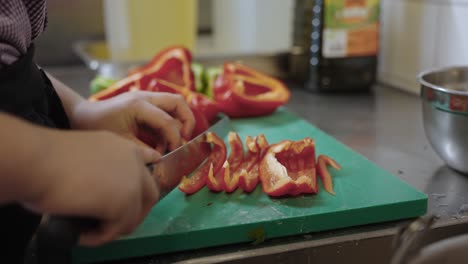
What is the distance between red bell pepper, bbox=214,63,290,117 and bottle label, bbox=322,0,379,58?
0.18 metres

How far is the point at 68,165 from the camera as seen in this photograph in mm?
421

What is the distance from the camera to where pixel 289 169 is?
718 mm

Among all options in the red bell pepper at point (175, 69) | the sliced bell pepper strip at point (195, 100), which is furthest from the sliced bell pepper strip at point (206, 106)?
the red bell pepper at point (175, 69)

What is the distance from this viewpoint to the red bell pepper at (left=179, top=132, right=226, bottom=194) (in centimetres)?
66

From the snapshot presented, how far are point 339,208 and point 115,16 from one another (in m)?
1.66

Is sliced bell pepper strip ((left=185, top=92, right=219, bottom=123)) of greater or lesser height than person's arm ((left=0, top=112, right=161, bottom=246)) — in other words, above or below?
below

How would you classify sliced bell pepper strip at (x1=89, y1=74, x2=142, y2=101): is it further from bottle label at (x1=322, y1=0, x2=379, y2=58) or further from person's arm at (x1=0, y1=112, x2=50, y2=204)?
person's arm at (x1=0, y1=112, x2=50, y2=204)

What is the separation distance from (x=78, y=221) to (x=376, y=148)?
0.54 meters

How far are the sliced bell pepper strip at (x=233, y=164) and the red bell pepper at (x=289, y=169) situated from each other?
33 mm

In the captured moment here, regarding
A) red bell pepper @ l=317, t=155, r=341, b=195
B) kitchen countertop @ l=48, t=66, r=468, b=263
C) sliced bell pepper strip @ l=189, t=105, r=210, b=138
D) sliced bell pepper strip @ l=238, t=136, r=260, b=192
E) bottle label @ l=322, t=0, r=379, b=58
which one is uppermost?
bottle label @ l=322, t=0, r=379, b=58

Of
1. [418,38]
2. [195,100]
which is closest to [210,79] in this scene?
[195,100]

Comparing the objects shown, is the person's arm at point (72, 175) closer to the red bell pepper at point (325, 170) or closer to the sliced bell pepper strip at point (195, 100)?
the red bell pepper at point (325, 170)

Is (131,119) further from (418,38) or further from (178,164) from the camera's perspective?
(418,38)

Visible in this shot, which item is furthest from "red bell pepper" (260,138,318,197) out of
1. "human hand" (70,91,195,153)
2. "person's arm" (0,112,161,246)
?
"person's arm" (0,112,161,246)
